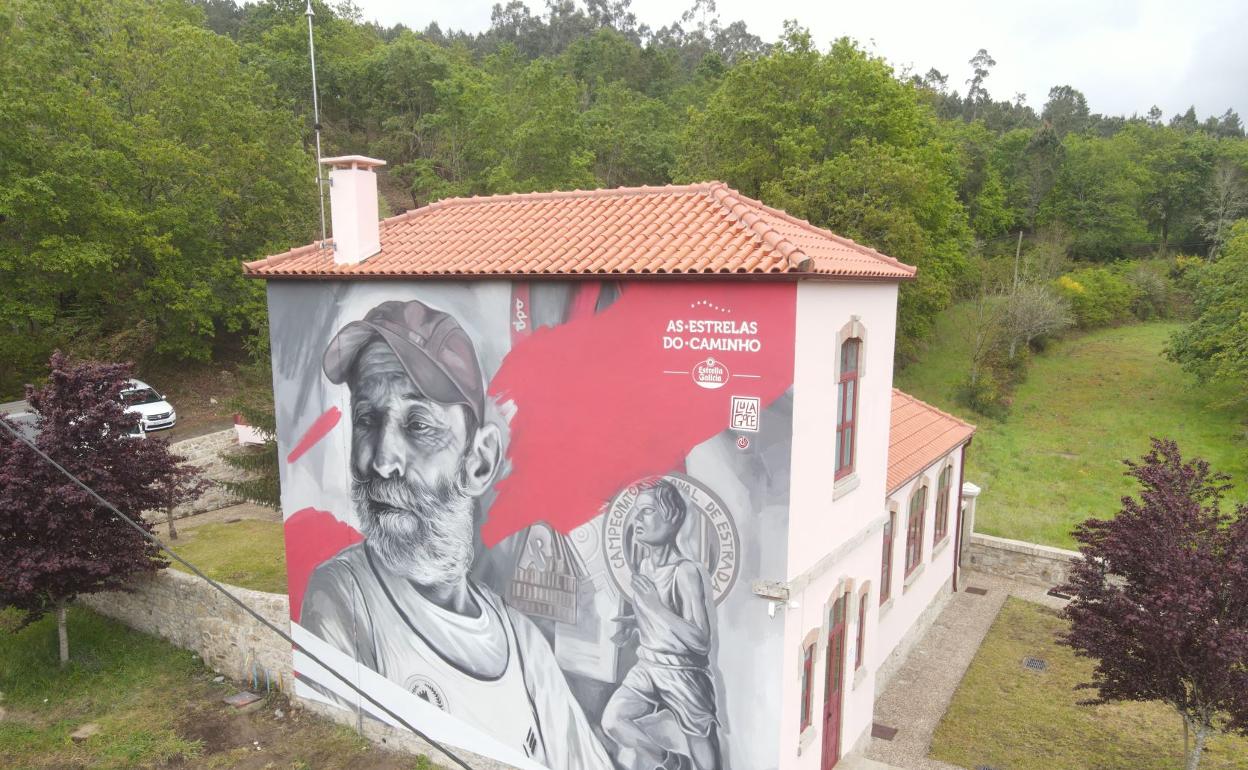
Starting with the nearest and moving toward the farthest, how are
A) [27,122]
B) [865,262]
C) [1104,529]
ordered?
1. [865,262]
2. [1104,529]
3. [27,122]

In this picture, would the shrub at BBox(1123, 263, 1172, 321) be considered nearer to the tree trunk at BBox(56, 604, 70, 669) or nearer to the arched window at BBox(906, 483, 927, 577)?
the arched window at BBox(906, 483, 927, 577)

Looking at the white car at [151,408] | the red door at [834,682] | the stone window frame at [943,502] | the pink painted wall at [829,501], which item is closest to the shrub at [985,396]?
the stone window frame at [943,502]

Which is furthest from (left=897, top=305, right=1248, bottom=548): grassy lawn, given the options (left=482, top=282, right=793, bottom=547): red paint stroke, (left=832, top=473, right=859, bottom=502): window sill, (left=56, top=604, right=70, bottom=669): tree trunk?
(left=56, top=604, right=70, bottom=669): tree trunk

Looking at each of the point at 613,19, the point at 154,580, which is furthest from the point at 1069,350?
the point at 613,19

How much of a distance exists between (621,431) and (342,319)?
16.5 ft

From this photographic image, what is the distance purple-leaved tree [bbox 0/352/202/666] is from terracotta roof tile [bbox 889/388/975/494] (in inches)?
566

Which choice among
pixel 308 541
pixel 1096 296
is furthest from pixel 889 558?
pixel 1096 296

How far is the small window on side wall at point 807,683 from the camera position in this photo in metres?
9.88

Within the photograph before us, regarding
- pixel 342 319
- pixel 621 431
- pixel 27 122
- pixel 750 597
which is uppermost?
pixel 27 122

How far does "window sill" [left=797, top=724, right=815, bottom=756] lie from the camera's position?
9789 mm

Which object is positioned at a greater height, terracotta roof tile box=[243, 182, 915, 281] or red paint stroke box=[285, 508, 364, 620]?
terracotta roof tile box=[243, 182, 915, 281]

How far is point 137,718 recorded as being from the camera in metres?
13.4

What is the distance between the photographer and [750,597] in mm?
9070

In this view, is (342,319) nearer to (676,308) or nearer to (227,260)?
(676,308)
